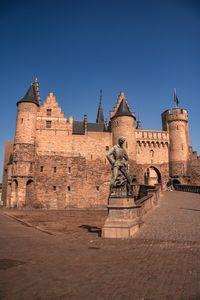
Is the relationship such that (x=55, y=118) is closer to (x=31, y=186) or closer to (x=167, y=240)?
(x=31, y=186)

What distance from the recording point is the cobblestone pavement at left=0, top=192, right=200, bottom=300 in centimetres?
363

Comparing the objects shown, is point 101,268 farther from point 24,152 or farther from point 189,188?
point 24,152

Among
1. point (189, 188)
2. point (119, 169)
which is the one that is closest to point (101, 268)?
point (119, 169)

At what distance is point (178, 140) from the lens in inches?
1483

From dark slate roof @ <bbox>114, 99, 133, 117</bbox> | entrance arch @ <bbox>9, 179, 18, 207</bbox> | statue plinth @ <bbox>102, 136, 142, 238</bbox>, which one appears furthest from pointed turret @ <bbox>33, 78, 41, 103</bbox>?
statue plinth @ <bbox>102, 136, 142, 238</bbox>

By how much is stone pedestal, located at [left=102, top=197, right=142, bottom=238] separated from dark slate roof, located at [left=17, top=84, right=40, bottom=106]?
1081 inches

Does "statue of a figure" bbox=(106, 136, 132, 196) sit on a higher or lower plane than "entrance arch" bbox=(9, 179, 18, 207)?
higher

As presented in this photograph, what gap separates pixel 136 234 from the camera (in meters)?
8.70

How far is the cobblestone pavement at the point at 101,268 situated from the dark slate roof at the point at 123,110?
93.8ft

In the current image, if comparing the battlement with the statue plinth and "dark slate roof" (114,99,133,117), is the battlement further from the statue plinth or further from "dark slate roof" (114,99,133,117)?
the statue plinth

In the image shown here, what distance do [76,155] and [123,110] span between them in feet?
33.4

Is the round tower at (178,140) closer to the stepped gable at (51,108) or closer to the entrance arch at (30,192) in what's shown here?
the stepped gable at (51,108)

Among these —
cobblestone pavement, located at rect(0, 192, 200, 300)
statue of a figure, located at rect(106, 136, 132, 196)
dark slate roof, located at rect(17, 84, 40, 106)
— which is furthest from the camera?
dark slate roof, located at rect(17, 84, 40, 106)

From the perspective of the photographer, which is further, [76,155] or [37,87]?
[37,87]
